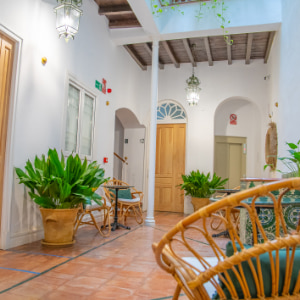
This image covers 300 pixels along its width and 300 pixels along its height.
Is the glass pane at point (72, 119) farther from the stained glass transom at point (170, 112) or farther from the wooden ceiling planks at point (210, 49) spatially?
the stained glass transom at point (170, 112)

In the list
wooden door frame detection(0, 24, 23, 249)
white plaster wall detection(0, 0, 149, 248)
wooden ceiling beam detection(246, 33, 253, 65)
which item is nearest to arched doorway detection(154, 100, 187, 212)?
wooden ceiling beam detection(246, 33, 253, 65)

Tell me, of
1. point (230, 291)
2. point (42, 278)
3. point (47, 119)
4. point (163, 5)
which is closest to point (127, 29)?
point (163, 5)

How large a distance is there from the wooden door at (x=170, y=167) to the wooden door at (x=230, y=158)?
1181mm

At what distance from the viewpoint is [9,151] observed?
138 inches

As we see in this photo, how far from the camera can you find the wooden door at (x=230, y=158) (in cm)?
833

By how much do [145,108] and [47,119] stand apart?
13.4ft

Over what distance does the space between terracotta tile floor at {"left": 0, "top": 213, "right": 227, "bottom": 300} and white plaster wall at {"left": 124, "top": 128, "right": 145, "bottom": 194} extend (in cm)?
383

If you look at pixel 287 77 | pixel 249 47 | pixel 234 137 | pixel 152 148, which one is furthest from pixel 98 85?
pixel 234 137

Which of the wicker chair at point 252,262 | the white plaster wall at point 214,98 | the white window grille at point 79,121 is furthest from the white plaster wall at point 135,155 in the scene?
the wicker chair at point 252,262

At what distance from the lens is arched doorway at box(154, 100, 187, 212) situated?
7.82 m

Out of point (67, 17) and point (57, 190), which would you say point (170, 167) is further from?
point (67, 17)

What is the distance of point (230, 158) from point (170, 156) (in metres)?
1.75

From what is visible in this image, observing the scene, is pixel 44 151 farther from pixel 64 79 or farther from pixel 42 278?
pixel 42 278

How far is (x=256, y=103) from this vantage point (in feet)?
24.7
